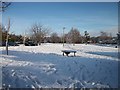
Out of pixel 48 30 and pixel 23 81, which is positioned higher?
pixel 48 30

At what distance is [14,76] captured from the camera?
9430 millimetres

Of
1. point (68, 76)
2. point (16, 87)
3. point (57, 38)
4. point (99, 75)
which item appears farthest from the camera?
point (57, 38)

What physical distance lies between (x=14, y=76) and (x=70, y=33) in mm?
76376

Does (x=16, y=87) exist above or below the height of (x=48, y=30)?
below

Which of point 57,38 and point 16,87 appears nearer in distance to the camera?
point 16,87

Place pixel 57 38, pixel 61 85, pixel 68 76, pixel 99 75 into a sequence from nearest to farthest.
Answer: pixel 61 85 < pixel 68 76 < pixel 99 75 < pixel 57 38

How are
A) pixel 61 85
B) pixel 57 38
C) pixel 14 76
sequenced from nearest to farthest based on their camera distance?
pixel 61 85, pixel 14 76, pixel 57 38

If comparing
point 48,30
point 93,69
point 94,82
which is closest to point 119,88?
point 94,82

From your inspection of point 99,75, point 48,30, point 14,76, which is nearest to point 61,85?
point 14,76

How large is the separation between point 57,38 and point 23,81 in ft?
316

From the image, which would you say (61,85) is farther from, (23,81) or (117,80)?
(117,80)

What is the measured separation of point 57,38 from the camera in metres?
105

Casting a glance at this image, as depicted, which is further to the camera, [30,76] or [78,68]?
[78,68]

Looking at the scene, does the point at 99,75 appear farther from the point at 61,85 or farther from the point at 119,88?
the point at 61,85
